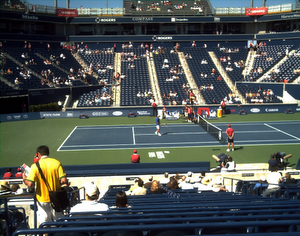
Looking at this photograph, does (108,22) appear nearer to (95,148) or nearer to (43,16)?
(43,16)

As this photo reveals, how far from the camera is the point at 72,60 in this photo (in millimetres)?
47312

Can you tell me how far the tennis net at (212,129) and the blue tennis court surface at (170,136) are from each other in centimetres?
31

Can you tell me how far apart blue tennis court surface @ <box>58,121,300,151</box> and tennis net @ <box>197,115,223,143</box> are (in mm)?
305

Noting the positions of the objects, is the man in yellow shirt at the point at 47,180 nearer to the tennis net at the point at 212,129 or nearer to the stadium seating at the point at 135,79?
the tennis net at the point at 212,129

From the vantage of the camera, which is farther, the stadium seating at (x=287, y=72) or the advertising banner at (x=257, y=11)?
the advertising banner at (x=257, y=11)

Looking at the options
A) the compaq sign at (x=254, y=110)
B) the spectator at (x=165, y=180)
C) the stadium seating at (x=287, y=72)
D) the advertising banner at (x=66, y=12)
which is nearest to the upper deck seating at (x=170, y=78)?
the compaq sign at (x=254, y=110)

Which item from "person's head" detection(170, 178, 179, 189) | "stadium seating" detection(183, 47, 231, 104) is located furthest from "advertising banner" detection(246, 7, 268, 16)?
"person's head" detection(170, 178, 179, 189)

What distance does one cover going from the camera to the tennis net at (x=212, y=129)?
2351 cm

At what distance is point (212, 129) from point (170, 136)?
3.65 m

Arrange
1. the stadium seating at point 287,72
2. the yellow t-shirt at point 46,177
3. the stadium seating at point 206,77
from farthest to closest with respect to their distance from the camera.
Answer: the stadium seating at point 287,72, the stadium seating at point 206,77, the yellow t-shirt at point 46,177

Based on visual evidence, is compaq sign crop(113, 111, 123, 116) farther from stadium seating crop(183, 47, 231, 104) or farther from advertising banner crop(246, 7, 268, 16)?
advertising banner crop(246, 7, 268, 16)

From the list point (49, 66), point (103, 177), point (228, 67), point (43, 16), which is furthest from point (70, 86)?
point (103, 177)

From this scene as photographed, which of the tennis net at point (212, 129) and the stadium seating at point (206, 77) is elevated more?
the stadium seating at point (206, 77)

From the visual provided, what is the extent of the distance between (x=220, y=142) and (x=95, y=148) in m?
9.41
